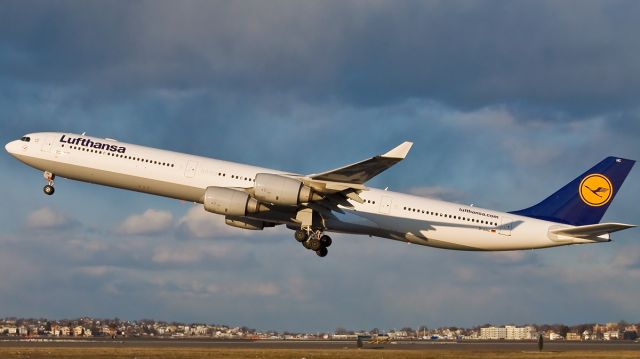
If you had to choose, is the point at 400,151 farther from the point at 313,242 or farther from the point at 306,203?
the point at 313,242

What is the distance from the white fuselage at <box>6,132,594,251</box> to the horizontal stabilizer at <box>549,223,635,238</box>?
648 mm

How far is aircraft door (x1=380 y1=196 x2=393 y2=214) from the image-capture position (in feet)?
171

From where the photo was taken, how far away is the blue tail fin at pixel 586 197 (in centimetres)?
5562

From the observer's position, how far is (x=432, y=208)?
52844mm

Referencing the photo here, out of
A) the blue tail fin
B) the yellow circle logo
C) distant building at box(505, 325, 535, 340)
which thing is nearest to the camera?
the blue tail fin

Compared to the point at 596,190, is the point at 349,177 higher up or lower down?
lower down

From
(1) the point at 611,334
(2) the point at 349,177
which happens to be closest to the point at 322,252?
(2) the point at 349,177

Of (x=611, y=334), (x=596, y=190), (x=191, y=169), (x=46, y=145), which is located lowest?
(x=611, y=334)

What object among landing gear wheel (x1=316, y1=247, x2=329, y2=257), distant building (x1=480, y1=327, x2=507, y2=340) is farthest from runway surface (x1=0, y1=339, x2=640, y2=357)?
distant building (x1=480, y1=327, x2=507, y2=340)

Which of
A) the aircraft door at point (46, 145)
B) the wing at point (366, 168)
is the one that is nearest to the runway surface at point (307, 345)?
the wing at point (366, 168)

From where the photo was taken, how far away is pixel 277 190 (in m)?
48.5

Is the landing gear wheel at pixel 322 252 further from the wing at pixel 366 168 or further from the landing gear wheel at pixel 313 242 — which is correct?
the wing at pixel 366 168

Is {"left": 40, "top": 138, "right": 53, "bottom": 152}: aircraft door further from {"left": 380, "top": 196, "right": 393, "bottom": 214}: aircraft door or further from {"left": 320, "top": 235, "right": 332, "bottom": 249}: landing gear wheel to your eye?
{"left": 380, "top": 196, "right": 393, "bottom": 214}: aircraft door

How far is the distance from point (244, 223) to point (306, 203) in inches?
242
